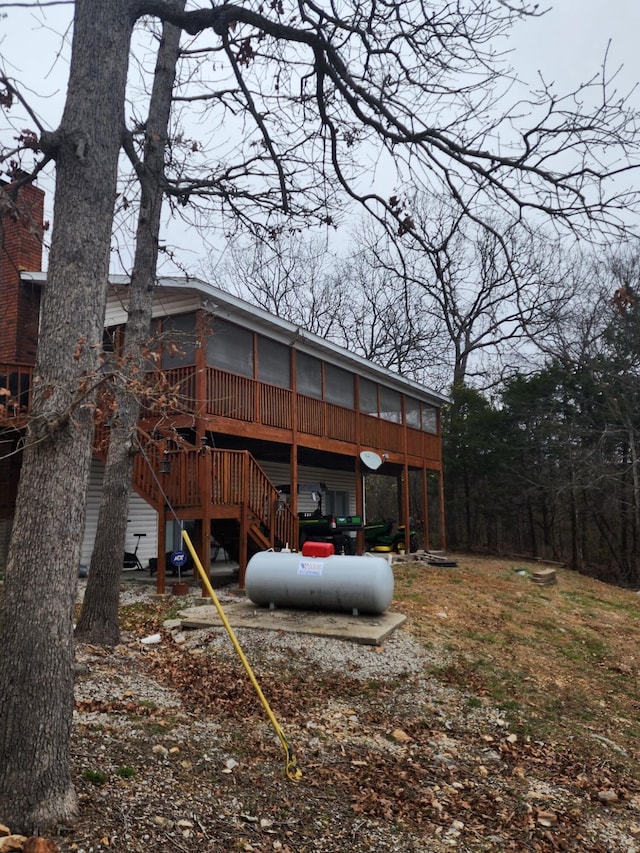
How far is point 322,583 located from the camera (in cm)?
840

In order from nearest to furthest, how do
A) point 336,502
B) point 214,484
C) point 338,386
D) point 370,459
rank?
point 214,484 < point 370,459 < point 338,386 < point 336,502

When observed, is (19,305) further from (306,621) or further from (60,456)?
(60,456)

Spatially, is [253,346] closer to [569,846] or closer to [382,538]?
[382,538]

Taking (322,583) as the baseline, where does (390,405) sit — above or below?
above

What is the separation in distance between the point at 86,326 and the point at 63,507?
95 cm

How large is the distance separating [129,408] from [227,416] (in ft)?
15.4

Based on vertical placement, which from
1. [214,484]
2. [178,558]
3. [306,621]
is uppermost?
[214,484]

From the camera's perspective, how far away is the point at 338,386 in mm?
17656

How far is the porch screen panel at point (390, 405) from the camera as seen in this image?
66.3 ft

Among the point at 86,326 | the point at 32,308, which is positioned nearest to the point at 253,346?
the point at 32,308

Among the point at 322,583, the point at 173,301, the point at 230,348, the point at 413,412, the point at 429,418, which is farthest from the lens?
the point at 429,418

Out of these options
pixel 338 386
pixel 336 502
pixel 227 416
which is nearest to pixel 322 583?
pixel 227 416

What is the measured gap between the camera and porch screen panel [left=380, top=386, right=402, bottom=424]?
20.2m

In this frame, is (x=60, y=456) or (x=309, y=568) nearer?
(x=60, y=456)
